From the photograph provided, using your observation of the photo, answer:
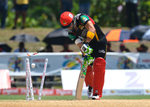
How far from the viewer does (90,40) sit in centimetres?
935

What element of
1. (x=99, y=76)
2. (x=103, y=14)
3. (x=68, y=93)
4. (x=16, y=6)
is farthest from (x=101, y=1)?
(x=99, y=76)

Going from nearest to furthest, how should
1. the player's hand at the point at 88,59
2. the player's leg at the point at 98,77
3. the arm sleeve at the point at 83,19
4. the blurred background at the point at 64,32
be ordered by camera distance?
the arm sleeve at the point at 83,19
the player's hand at the point at 88,59
the player's leg at the point at 98,77
the blurred background at the point at 64,32

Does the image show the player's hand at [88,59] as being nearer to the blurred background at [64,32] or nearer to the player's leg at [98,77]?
the player's leg at [98,77]

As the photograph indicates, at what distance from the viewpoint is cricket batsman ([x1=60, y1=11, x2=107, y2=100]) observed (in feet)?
30.6

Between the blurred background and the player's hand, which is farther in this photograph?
the blurred background

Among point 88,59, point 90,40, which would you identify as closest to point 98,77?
point 88,59

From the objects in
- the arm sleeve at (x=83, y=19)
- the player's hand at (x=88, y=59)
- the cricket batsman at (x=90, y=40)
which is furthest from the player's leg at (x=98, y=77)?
the arm sleeve at (x=83, y=19)

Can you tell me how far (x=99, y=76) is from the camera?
378 inches

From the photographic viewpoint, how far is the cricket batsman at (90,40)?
933 centimetres

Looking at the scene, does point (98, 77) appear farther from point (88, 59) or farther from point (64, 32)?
point (64, 32)

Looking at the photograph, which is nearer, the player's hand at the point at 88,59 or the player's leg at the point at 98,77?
the player's hand at the point at 88,59

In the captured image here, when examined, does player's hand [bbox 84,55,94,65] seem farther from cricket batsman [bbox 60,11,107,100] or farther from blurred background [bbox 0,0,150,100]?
blurred background [bbox 0,0,150,100]

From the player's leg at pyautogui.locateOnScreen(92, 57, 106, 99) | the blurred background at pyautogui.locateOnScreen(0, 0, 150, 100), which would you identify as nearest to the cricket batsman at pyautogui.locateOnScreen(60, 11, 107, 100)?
the player's leg at pyautogui.locateOnScreen(92, 57, 106, 99)

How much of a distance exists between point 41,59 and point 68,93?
6.95 ft
